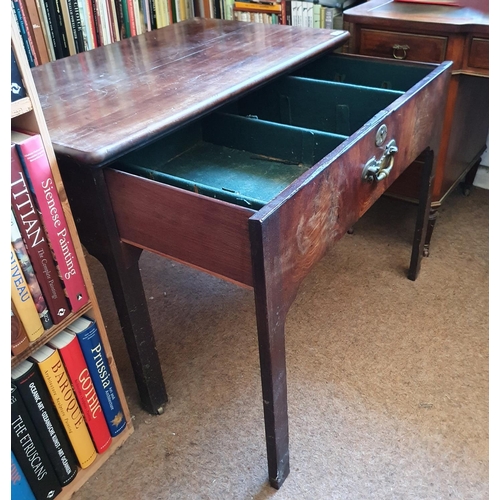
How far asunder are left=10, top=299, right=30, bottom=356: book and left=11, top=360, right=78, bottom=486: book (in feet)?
0.16

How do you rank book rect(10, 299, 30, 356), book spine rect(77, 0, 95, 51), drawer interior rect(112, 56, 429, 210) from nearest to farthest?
book rect(10, 299, 30, 356)
drawer interior rect(112, 56, 429, 210)
book spine rect(77, 0, 95, 51)

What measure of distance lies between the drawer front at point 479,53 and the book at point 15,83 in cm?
109

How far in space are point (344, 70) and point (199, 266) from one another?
2.58ft

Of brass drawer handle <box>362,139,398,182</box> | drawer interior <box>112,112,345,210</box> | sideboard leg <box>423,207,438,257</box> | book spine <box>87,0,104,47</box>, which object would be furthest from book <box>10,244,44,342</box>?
sideboard leg <box>423,207,438,257</box>

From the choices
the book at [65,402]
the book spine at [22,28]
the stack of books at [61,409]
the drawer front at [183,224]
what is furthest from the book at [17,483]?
the book spine at [22,28]

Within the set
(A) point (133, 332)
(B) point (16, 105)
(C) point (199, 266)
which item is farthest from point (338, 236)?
(B) point (16, 105)

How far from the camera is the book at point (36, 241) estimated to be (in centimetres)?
82

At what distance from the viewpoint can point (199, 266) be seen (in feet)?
2.98

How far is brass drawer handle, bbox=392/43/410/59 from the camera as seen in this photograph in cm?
143

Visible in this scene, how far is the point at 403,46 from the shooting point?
1.43m

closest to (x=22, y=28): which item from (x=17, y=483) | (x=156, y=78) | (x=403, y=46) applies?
(x=156, y=78)

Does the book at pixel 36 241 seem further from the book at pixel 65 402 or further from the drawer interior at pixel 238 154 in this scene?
the drawer interior at pixel 238 154

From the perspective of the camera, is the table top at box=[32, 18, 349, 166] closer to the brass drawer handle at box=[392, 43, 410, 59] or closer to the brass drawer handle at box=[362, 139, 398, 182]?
the brass drawer handle at box=[392, 43, 410, 59]

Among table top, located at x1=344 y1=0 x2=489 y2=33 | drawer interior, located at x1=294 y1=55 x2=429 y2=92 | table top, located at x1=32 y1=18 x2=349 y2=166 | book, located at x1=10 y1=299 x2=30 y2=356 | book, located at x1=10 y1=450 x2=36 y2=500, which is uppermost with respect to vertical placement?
table top, located at x1=344 y1=0 x2=489 y2=33
